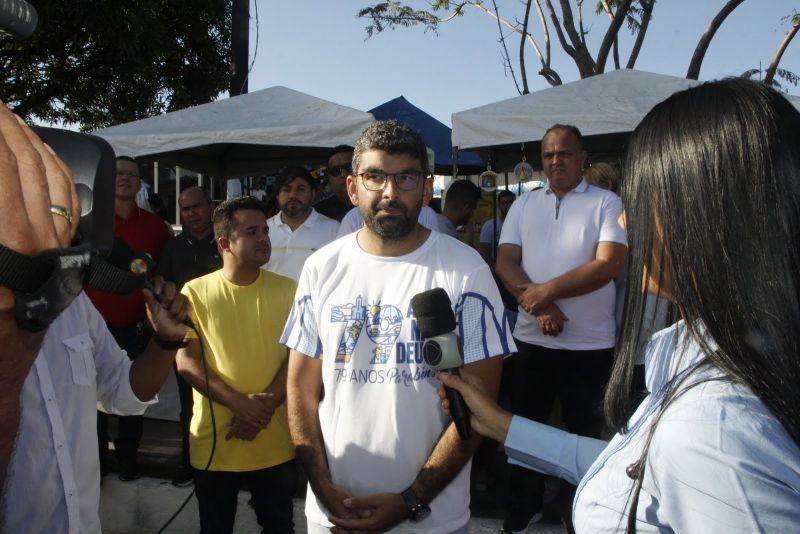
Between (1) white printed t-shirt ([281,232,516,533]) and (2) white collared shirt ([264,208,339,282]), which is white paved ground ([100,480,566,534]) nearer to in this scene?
(2) white collared shirt ([264,208,339,282])

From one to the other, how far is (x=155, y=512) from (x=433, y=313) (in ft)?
10.7

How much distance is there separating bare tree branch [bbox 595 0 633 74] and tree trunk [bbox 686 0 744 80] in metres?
1.61

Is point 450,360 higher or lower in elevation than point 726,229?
lower

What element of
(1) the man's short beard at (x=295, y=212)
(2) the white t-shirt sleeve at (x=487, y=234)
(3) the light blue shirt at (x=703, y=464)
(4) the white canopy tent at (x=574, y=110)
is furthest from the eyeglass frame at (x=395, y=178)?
(2) the white t-shirt sleeve at (x=487, y=234)

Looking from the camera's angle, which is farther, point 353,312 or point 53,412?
point 353,312

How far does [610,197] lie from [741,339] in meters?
3.03

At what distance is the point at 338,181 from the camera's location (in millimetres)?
5230

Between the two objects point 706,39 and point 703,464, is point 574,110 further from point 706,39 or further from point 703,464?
point 706,39

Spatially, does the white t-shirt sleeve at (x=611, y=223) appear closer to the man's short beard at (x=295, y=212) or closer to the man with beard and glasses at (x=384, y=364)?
the man with beard and glasses at (x=384, y=364)

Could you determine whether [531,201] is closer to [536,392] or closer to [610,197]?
[610,197]

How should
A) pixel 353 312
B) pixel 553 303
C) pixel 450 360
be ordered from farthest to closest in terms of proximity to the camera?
1. pixel 553 303
2. pixel 353 312
3. pixel 450 360

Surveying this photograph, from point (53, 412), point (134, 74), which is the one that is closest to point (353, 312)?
point (53, 412)

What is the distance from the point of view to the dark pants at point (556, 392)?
375 cm

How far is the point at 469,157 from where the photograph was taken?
11.5 meters
